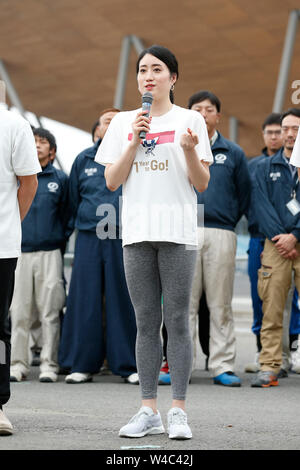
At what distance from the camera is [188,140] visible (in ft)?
11.7

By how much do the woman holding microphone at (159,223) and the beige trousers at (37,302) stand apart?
8.90ft

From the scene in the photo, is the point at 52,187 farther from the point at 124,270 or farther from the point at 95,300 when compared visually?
the point at 124,270

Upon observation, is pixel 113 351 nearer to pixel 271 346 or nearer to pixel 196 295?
pixel 196 295

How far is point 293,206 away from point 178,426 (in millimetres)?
2918

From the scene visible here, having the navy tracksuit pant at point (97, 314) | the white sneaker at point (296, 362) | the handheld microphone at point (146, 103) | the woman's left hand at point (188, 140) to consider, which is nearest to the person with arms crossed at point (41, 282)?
the navy tracksuit pant at point (97, 314)

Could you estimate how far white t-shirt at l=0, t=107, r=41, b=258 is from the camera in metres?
3.80

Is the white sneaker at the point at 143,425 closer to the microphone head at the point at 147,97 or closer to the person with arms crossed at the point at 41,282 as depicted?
the microphone head at the point at 147,97

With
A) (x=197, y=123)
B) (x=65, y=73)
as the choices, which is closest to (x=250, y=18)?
(x=65, y=73)

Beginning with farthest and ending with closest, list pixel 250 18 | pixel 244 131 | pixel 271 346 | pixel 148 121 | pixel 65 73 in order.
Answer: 1. pixel 244 131
2. pixel 65 73
3. pixel 250 18
4. pixel 271 346
5. pixel 148 121

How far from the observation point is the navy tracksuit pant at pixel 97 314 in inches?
247

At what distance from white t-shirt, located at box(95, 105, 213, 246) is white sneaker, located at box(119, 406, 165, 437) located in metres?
0.90

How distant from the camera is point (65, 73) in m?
21.4

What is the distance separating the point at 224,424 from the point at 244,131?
23721 millimetres
